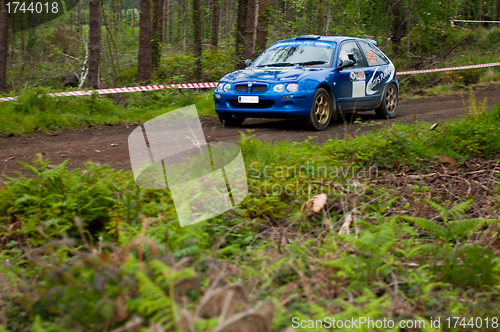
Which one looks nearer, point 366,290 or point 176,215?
point 366,290

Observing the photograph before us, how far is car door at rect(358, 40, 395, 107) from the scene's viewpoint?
9.66m

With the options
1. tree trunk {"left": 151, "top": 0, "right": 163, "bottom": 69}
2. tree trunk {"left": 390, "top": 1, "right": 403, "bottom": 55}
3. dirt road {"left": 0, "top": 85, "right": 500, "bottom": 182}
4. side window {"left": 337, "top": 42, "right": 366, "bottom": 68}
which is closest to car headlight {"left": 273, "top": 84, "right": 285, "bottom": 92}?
dirt road {"left": 0, "top": 85, "right": 500, "bottom": 182}

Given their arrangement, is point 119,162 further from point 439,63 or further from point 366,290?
point 439,63

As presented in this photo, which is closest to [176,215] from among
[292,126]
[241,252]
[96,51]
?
[241,252]

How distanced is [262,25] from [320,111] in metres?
7.75

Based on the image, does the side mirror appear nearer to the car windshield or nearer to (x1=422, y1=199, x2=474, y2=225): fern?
the car windshield

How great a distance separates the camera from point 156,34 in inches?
602

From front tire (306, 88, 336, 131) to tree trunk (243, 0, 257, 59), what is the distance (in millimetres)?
5823

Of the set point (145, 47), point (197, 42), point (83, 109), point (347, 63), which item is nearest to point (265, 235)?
point (347, 63)

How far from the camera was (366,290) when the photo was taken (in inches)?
111

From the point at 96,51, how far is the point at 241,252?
9780mm

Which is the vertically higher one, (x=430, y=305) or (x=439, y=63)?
(x=439, y=63)

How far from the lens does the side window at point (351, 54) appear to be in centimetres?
920

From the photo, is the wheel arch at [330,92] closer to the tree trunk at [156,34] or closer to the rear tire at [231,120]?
the rear tire at [231,120]
